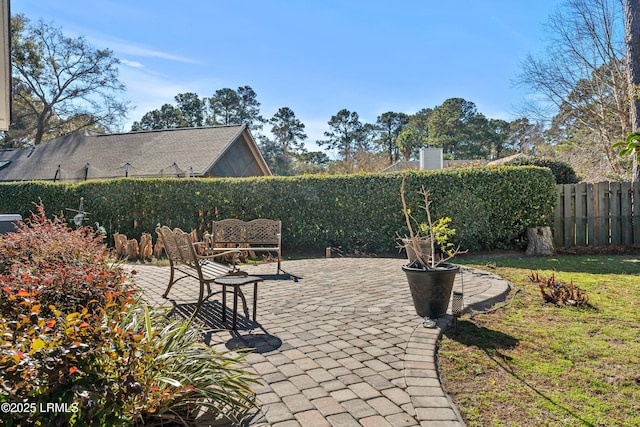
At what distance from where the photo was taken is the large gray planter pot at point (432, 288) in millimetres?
4070

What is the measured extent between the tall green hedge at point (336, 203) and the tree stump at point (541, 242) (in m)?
0.25

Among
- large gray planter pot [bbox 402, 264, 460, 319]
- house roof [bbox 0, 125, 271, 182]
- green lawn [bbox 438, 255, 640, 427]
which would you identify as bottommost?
green lawn [bbox 438, 255, 640, 427]

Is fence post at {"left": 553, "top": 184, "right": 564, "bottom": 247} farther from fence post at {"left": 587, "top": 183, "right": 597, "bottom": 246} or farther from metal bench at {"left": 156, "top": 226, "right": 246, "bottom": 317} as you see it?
metal bench at {"left": 156, "top": 226, "right": 246, "bottom": 317}

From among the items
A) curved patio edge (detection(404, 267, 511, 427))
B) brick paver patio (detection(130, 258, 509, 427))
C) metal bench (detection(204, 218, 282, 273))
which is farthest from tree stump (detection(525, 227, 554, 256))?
metal bench (detection(204, 218, 282, 273))

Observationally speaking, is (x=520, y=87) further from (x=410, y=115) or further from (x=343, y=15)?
(x=410, y=115)

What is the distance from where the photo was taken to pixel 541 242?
894cm


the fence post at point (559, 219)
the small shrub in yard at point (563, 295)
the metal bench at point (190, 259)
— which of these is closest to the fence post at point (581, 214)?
the fence post at point (559, 219)

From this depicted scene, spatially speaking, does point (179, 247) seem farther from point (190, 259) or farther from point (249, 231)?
point (249, 231)

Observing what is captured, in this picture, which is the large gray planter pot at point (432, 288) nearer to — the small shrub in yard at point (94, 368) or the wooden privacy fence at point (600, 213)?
the small shrub in yard at point (94, 368)

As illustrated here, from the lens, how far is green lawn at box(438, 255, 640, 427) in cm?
241

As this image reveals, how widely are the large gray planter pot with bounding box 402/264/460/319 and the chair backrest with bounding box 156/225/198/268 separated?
2.48m

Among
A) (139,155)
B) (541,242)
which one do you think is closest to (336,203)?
(541,242)

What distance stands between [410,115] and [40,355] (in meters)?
51.1

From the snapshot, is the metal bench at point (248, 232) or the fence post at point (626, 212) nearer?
the metal bench at point (248, 232)
